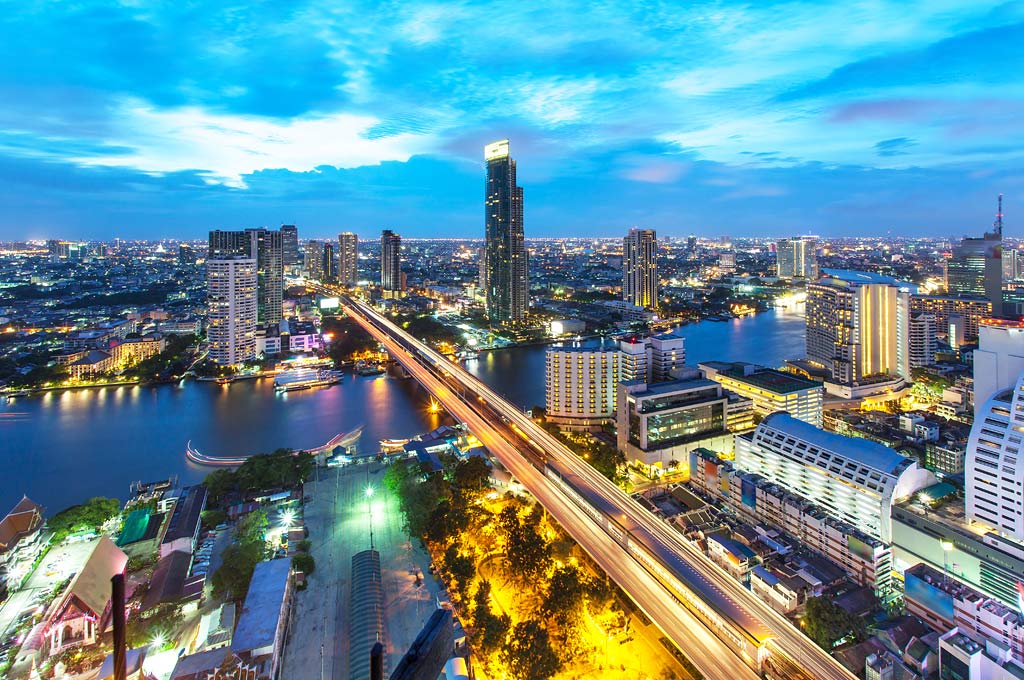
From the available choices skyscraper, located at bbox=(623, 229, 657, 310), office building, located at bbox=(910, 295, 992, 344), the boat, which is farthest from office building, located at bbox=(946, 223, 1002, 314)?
the boat

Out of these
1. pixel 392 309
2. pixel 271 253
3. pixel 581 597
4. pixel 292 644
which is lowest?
pixel 292 644

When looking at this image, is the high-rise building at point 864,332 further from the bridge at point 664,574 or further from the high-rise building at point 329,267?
the high-rise building at point 329,267

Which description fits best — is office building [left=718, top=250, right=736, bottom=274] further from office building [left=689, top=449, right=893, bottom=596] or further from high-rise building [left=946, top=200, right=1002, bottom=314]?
office building [left=689, top=449, right=893, bottom=596]

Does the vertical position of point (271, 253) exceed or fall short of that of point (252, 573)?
it exceeds it

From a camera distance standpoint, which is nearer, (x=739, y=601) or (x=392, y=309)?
(x=739, y=601)

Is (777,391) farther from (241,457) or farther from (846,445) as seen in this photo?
(241,457)

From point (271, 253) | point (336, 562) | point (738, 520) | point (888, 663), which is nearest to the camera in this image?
point (888, 663)

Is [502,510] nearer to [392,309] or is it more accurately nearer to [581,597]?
[581,597]

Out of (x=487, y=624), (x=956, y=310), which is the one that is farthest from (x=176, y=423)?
(x=956, y=310)

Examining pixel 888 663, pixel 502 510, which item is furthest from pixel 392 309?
pixel 888 663
